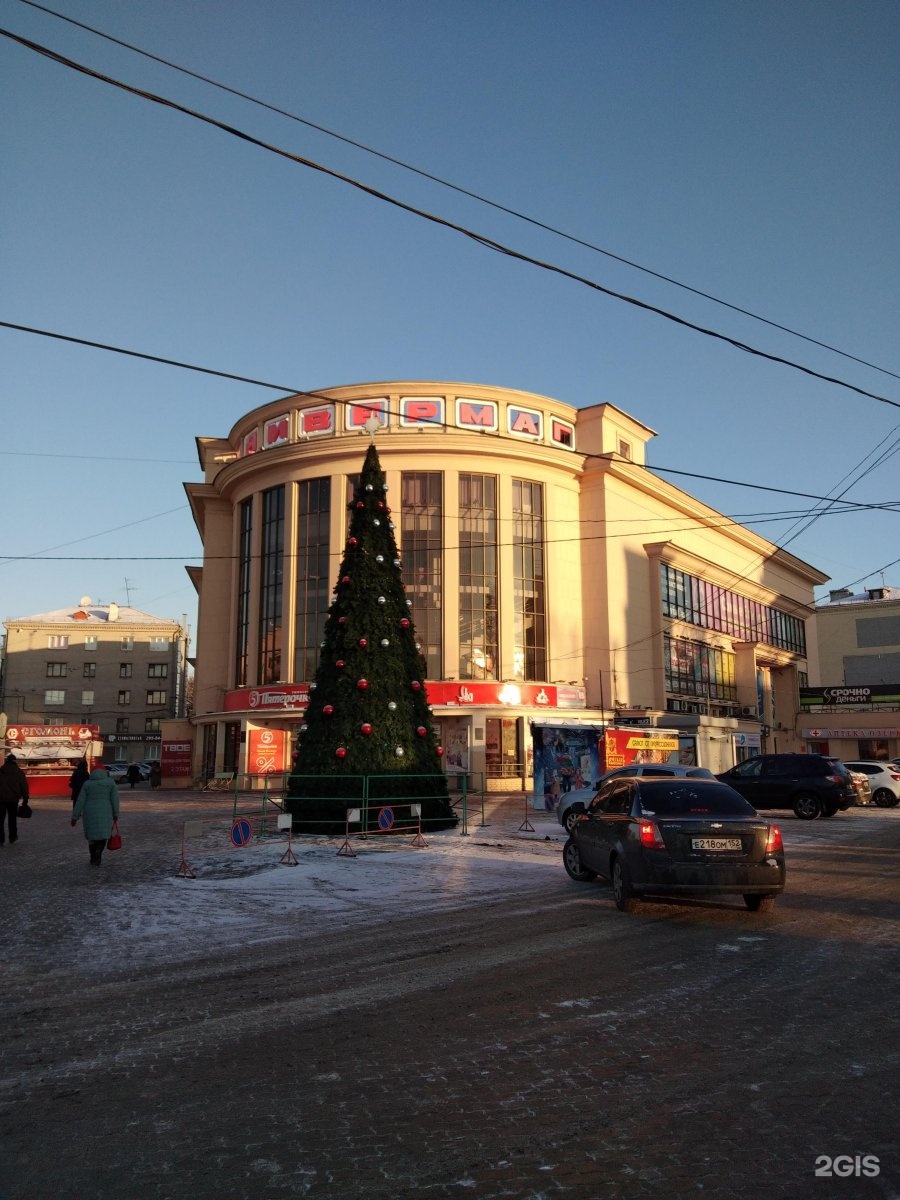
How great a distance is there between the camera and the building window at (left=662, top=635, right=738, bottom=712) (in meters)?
50.0

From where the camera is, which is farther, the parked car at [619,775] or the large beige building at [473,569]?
the large beige building at [473,569]

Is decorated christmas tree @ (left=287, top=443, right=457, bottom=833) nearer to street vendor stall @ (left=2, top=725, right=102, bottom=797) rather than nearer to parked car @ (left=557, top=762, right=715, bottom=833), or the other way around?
parked car @ (left=557, top=762, right=715, bottom=833)

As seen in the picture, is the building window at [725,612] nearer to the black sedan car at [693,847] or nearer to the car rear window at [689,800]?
the car rear window at [689,800]

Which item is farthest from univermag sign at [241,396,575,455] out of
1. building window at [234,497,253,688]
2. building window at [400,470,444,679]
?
building window at [234,497,253,688]

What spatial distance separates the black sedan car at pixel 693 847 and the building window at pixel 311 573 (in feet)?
113

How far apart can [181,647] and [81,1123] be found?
9693 cm

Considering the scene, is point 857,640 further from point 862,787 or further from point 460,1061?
point 460,1061

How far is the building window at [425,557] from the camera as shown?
4262 centimetres

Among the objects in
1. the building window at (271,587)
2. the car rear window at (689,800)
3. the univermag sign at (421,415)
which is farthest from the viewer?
the building window at (271,587)

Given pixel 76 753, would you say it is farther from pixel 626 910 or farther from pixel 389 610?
pixel 626 910

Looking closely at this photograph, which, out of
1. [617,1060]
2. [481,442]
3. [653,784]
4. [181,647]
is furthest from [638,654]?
[181,647]

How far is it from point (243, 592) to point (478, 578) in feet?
44.6

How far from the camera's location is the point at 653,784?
10.1 metres

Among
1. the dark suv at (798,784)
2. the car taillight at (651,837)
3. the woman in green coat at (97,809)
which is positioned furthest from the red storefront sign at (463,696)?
the car taillight at (651,837)
